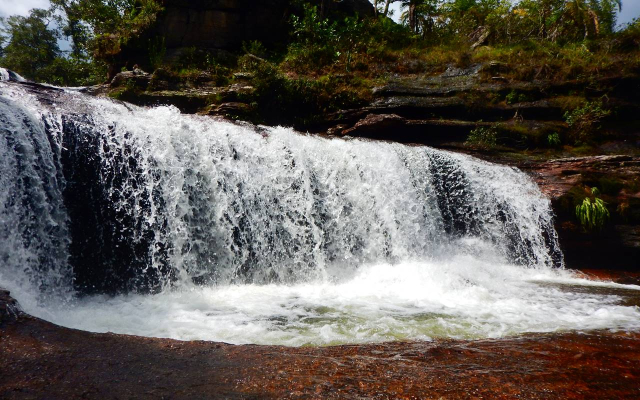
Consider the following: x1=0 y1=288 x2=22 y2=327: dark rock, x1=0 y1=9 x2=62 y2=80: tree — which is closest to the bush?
x1=0 y1=288 x2=22 y2=327: dark rock

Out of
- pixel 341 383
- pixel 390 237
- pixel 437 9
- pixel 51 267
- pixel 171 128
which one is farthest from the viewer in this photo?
pixel 437 9

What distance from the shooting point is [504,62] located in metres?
13.7

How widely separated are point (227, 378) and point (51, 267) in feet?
14.6

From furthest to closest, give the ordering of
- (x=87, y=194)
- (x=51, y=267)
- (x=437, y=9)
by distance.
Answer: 1. (x=437, y=9)
2. (x=87, y=194)
3. (x=51, y=267)

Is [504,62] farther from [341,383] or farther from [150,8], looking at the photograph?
[341,383]

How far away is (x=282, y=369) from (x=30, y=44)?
36.6 metres

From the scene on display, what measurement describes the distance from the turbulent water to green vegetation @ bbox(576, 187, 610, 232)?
0.70 meters

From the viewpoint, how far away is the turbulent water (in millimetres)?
4898

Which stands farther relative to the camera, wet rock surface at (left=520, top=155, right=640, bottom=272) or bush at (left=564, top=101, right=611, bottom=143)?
bush at (left=564, top=101, right=611, bottom=143)

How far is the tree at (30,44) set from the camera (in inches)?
1070

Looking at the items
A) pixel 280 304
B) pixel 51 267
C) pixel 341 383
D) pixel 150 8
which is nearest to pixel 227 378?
pixel 341 383

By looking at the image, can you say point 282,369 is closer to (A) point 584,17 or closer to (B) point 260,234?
(B) point 260,234

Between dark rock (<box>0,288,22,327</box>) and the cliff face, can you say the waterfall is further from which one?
the cliff face

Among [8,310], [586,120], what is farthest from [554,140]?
[8,310]
